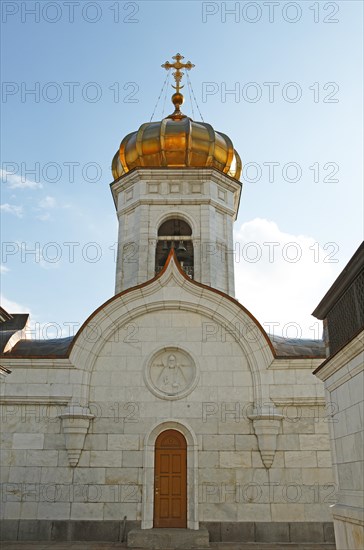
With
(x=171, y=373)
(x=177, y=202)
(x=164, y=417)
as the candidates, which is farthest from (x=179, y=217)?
(x=164, y=417)

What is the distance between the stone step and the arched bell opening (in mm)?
7234

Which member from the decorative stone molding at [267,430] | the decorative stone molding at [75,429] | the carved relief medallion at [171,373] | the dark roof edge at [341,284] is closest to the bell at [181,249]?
the carved relief medallion at [171,373]

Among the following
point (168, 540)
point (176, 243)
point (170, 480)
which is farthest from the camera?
point (176, 243)

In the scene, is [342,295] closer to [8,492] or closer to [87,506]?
[87,506]

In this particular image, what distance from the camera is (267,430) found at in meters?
11.6

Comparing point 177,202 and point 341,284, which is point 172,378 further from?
point 177,202

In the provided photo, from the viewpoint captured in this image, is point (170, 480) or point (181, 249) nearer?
point (170, 480)

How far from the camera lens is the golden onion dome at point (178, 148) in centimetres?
1669

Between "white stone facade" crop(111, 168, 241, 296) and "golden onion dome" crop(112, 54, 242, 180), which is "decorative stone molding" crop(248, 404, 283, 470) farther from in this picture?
"golden onion dome" crop(112, 54, 242, 180)

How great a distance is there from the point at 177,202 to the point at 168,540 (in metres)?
9.66

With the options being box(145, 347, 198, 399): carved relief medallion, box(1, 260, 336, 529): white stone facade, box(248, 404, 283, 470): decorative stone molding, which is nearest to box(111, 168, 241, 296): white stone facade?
box(1, 260, 336, 529): white stone facade

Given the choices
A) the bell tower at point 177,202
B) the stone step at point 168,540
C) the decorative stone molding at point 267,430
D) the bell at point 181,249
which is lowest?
the stone step at point 168,540

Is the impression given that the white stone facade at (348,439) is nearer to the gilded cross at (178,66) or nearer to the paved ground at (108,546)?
the paved ground at (108,546)

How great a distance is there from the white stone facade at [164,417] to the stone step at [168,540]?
0.44 m
